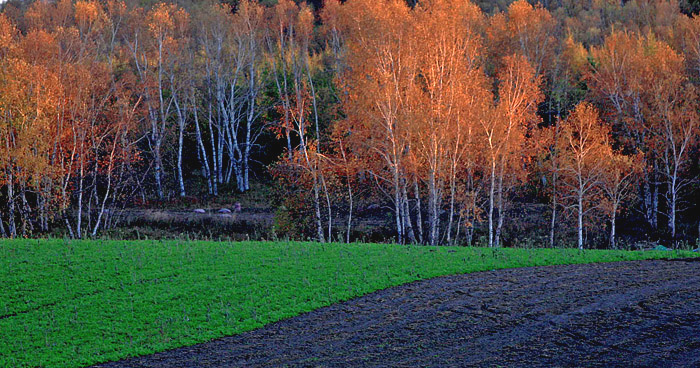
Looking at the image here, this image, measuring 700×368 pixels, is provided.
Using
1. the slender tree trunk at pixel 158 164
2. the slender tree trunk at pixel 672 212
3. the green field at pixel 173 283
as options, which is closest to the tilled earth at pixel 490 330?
the green field at pixel 173 283

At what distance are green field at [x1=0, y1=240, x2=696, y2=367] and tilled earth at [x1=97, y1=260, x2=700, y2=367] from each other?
91 cm

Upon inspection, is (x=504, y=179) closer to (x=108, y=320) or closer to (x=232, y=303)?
(x=232, y=303)

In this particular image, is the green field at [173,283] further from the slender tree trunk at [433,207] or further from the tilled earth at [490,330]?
the slender tree trunk at [433,207]

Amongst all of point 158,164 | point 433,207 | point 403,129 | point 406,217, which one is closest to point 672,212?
point 433,207

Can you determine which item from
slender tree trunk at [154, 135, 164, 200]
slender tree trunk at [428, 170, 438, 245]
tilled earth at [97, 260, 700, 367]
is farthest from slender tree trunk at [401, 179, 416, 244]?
slender tree trunk at [154, 135, 164, 200]

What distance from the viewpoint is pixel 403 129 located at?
31.8 meters

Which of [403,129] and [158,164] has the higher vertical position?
[403,129]

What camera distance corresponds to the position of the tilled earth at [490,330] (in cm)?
1194

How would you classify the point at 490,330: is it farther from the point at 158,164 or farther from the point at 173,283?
the point at 158,164

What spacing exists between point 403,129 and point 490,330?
19.1 m

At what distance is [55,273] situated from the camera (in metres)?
19.5

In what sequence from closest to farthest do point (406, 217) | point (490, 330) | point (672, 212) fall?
point (490, 330) < point (406, 217) < point (672, 212)

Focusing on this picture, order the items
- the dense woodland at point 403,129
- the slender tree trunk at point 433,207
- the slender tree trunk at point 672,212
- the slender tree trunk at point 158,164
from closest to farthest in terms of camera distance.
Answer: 1. the slender tree trunk at point 433,207
2. the dense woodland at point 403,129
3. the slender tree trunk at point 672,212
4. the slender tree trunk at point 158,164

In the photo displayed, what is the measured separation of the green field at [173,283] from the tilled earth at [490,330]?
0.91m
